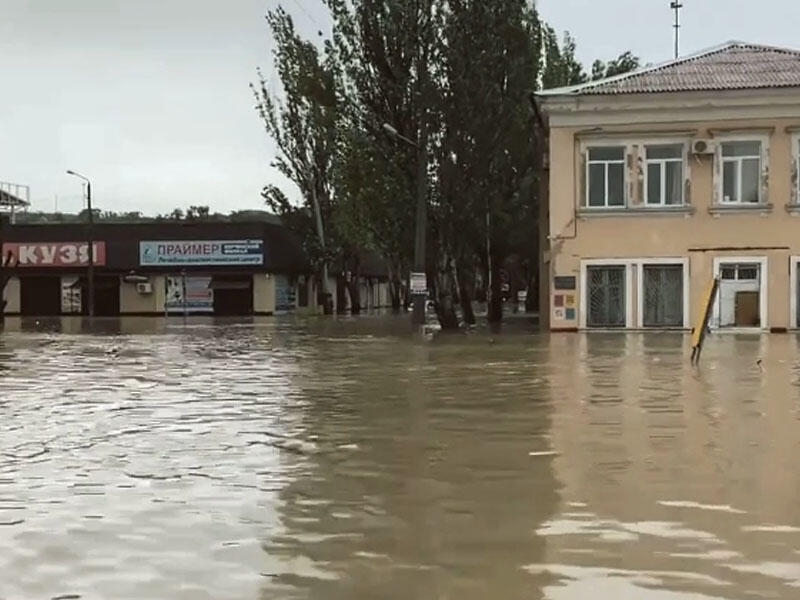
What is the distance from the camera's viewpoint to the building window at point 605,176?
34156 millimetres

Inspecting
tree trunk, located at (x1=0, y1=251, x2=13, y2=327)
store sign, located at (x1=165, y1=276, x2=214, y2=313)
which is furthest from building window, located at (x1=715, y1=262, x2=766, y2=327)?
tree trunk, located at (x1=0, y1=251, x2=13, y2=327)

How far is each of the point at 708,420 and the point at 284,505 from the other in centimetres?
557

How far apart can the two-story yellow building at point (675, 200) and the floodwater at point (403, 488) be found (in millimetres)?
17554

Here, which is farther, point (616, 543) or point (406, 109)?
point (406, 109)

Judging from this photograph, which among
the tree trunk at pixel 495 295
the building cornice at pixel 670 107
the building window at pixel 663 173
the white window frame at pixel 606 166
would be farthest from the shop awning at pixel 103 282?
Answer: the building window at pixel 663 173

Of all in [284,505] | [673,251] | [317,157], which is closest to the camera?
[284,505]

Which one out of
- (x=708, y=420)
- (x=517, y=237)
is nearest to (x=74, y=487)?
(x=708, y=420)

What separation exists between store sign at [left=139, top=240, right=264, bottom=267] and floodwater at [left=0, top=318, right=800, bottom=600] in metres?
44.8

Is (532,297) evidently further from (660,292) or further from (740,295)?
(740,295)

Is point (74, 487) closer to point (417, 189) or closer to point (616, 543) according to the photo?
point (616, 543)

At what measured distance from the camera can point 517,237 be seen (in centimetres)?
4412

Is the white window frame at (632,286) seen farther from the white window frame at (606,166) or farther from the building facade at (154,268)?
the building facade at (154,268)

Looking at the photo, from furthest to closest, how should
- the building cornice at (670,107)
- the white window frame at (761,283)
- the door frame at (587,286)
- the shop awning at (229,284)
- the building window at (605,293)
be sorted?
the shop awning at (229,284) → the building window at (605,293) → the door frame at (587,286) → the white window frame at (761,283) → the building cornice at (670,107)

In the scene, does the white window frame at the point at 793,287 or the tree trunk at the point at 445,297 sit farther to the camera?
the tree trunk at the point at 445,297
